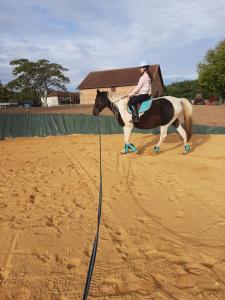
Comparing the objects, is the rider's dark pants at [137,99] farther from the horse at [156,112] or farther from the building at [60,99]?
the building at [60,99]

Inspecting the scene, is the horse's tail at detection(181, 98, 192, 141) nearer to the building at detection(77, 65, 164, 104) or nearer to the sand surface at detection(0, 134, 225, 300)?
the sand surface at detection(0, 134, 225, 300)

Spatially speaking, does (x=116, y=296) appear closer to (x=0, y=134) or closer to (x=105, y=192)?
(x=105, y=192)

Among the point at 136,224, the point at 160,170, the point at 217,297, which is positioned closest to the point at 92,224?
the point at 136,224

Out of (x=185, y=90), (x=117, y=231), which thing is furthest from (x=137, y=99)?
(x=185, y=90)

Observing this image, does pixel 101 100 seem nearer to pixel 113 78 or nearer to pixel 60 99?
pixel 113 78

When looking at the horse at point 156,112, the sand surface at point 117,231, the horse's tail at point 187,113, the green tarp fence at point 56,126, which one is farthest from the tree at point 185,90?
the sand surface at point 117,231

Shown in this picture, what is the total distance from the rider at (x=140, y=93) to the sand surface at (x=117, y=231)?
193cm

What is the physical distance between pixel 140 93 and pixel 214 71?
131 ft

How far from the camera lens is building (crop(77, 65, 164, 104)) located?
167 ft

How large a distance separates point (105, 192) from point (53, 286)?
2.97 meters

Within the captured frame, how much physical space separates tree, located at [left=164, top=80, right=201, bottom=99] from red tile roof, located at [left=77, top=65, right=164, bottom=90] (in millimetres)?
14637

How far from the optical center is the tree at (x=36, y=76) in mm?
56306

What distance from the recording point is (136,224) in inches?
168

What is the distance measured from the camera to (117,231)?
404cm
